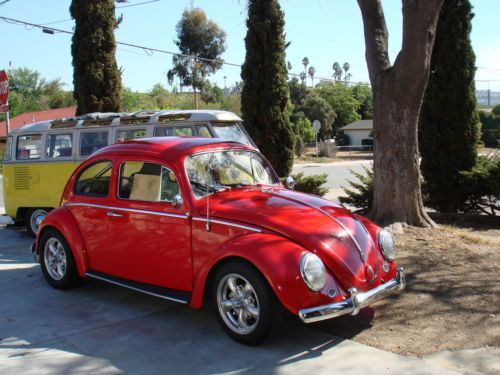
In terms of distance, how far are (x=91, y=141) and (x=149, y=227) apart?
4.83 metres

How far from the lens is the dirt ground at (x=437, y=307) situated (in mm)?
4707

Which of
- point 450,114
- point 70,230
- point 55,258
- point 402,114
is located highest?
point 450,114

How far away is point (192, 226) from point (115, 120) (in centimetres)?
506

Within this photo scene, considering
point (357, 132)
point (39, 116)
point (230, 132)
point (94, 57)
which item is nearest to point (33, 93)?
point (39, 116)

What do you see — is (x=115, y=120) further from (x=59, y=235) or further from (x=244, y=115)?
(x=244, y=115)

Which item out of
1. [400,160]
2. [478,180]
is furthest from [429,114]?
[400,160]

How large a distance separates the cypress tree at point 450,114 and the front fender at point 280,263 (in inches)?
298

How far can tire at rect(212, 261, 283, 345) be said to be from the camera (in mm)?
4438

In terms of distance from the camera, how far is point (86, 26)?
15.7 meters

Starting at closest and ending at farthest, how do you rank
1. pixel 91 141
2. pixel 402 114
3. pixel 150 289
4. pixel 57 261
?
pixel 150 289 → pixel 57 261 → pixel 402 114 → pixel 91 141

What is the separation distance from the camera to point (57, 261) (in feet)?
21.7

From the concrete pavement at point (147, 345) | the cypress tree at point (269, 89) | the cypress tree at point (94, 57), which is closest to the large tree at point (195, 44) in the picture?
the cypress tree at point (94, 57)

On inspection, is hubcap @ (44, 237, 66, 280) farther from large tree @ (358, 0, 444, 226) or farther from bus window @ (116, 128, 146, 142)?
large tree @ (358, 0, 444, 226)

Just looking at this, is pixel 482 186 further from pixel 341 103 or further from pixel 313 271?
pixel 341 103
